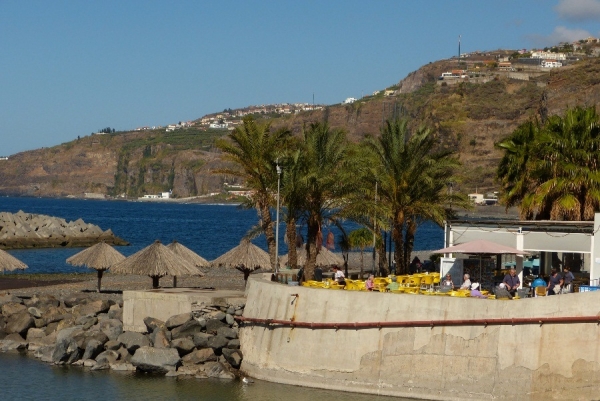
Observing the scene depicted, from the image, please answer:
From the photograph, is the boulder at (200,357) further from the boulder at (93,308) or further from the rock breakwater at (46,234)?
the rock breakwater at (46,234)

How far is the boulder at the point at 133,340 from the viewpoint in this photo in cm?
2528

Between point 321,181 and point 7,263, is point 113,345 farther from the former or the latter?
point 7,263

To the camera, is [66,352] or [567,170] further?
[567,170]

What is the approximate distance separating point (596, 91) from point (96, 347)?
473 ft

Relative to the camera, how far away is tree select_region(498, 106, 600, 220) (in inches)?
1107

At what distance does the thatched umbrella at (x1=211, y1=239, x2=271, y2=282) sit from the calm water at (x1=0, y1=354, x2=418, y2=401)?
29.3ft

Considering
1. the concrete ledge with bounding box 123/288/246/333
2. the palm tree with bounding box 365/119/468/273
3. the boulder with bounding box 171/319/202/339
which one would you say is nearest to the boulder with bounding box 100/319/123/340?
the concrete ledge with bounding box 123/288/246/333


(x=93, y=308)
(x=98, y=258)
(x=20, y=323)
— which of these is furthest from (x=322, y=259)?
(x=20, y=323)

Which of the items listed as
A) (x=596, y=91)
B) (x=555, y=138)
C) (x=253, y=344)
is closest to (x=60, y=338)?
(x=253, y=344)

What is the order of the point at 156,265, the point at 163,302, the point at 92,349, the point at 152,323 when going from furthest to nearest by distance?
the point at 156,265 < the point at 163,302 < the point at 92,349 < the point at 152,323

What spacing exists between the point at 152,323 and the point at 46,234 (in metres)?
63.3

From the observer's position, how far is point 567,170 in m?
28.5

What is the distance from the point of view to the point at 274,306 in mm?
23156

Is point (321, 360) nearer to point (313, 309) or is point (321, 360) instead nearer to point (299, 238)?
point (313, 309)
